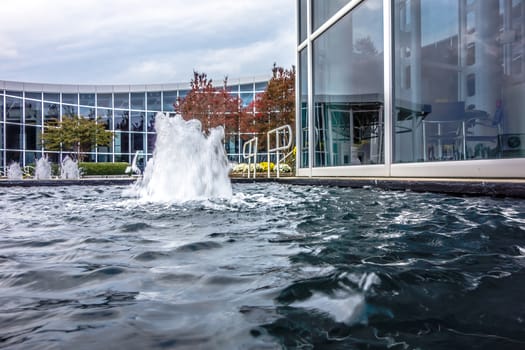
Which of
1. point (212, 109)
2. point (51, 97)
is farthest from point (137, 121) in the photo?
point (212, 109)

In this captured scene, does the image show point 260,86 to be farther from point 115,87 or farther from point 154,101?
point 115,87

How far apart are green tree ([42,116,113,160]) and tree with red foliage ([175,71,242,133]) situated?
624 cm

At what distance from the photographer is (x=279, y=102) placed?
52.6 ft

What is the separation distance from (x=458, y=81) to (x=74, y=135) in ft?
67.3

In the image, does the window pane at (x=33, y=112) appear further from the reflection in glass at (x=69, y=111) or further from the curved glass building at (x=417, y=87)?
the curved glass building at (x=417, y=87)

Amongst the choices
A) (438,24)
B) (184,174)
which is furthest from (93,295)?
(438,24)

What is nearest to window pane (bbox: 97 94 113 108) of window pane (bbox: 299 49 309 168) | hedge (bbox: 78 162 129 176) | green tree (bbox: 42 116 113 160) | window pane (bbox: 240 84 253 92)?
green tree (bbox: 42 116 113 160)

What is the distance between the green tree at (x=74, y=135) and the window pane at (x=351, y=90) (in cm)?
1656

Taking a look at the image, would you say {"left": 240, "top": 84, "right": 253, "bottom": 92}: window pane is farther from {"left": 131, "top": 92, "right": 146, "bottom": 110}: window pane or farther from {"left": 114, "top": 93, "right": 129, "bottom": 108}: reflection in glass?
{"left": 114, "top": 93, "right": 129, "bottom": 108}: reflection in glass

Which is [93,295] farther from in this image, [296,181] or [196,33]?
[196,33]

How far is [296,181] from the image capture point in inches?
328

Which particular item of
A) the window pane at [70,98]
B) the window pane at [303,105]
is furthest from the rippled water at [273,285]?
the window pane at [70,98]

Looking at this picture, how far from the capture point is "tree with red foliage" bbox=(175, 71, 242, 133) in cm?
1792

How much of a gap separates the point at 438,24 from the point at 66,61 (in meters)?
26.5
